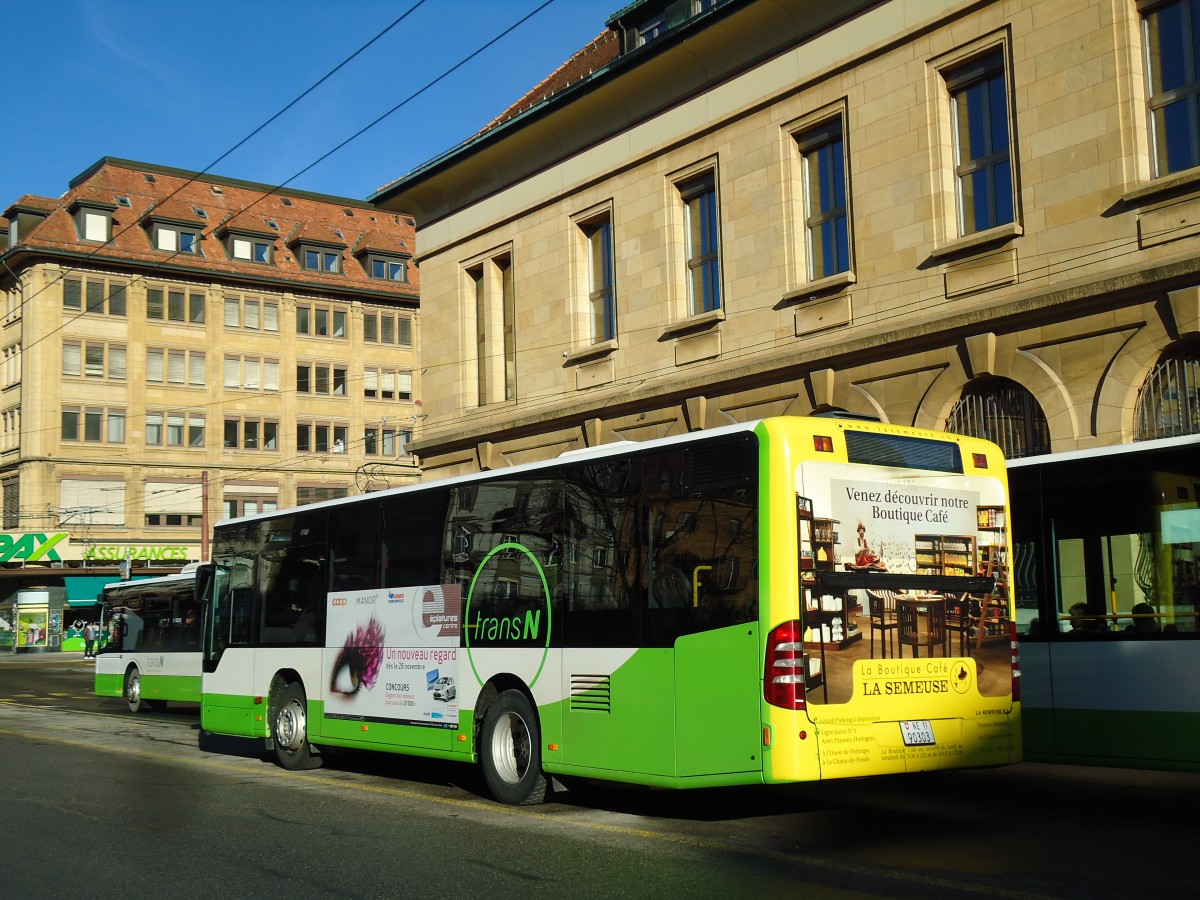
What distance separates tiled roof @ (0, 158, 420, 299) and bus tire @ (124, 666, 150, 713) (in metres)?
35.9

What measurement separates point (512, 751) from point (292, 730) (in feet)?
14.0

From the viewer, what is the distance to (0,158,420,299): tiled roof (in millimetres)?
65688

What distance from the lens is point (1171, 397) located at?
16688 millimetres

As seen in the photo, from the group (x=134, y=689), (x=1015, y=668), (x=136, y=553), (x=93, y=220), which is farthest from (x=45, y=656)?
(x=1015, y=668)

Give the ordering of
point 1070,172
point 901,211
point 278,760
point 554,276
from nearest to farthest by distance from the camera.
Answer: point 278,760
point 1070,172
point 901,211
point 554,276

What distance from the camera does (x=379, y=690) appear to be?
13570 millimetres

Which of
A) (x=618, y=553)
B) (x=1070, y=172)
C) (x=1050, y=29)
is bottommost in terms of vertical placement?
(x=618, y=553)

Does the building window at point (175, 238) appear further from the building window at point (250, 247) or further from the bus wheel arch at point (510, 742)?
the bus wheel arch at point (510, 742)

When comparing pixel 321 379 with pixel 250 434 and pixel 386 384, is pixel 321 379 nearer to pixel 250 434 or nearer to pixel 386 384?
pixel 386 384

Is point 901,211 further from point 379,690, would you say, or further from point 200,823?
point 200,823

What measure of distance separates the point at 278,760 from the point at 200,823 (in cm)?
515

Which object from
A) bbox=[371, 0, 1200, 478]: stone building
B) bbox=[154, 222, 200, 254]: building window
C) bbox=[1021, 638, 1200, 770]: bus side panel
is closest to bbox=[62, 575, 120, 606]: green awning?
bbox=[154, 222, 200, 254]: building window

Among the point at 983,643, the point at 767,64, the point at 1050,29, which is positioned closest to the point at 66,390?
the point at 767,64

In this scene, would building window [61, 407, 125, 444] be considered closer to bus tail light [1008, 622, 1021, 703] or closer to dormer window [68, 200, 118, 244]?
dormer window [68, 200, 118, 244]
